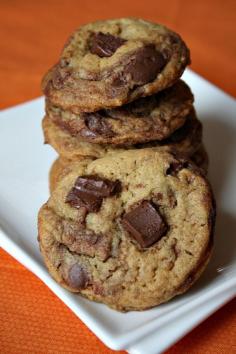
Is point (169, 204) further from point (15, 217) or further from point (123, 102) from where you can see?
point (15, 217)

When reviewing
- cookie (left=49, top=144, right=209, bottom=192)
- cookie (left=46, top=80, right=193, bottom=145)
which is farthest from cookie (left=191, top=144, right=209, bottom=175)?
cookie (left=46, top=80, right=193, bottom=145)

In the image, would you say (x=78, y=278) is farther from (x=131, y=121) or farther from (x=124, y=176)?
(x=131, y=121)

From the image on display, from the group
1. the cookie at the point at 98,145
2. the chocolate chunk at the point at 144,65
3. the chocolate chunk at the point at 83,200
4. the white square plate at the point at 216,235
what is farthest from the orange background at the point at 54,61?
the chocolate chunk at the point at 144,65

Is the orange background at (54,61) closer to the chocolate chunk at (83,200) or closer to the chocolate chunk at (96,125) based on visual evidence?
the chocolate chunk at (83,200)

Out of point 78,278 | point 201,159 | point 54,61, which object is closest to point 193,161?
point 201,159

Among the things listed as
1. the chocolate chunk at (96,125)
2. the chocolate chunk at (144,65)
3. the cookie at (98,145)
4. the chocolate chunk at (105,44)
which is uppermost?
the chocolate chunk at (105,44)

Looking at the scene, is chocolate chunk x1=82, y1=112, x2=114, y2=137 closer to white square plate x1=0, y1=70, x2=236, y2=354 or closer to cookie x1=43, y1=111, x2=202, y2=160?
cookie x1=43, y1=111, x2=202, y2=160

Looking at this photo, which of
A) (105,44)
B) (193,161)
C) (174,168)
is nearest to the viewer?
(174,168)
